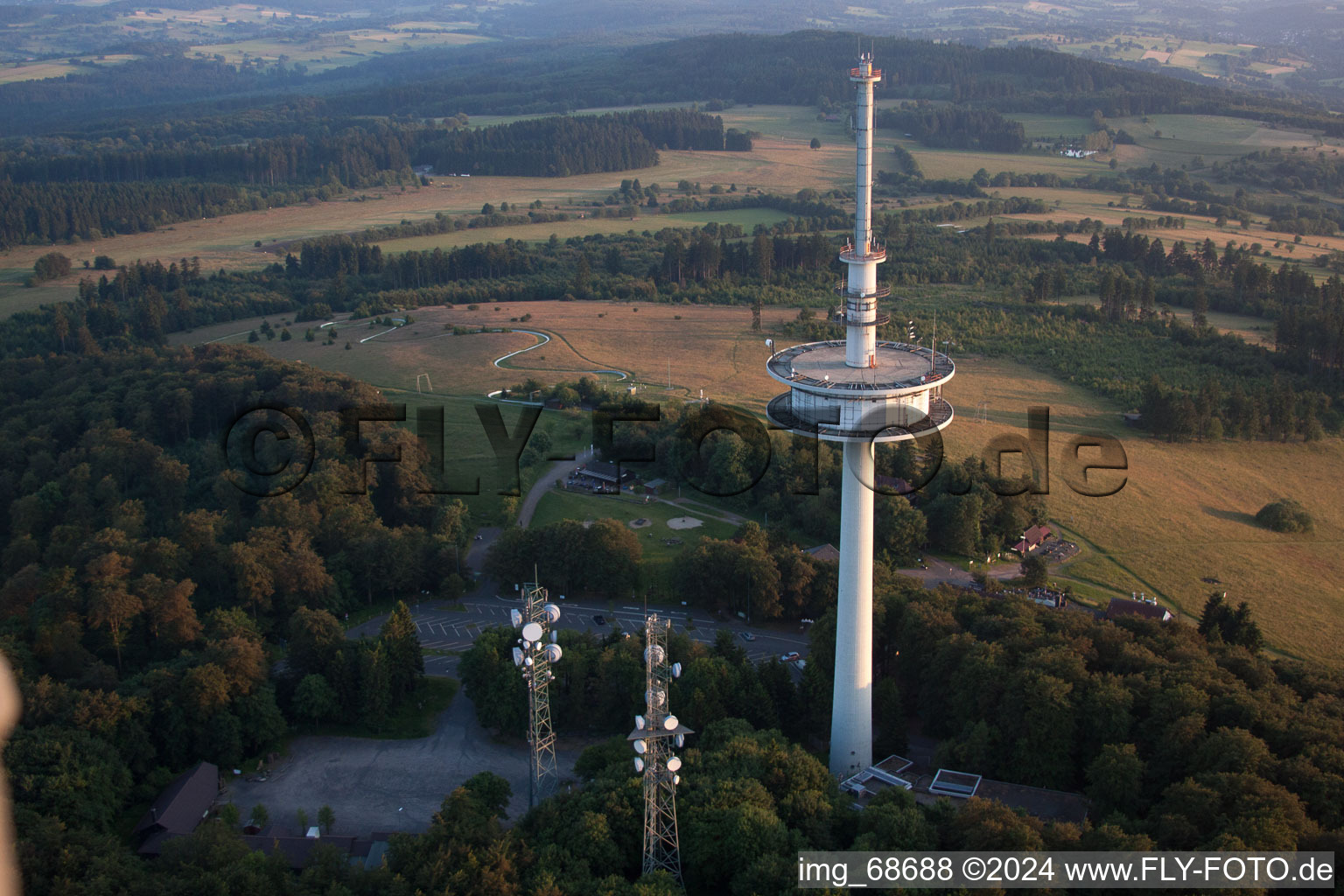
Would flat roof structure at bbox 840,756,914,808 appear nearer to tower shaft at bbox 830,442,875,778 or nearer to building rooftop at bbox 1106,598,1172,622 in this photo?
tower shaft at bbox 830,442,875,778

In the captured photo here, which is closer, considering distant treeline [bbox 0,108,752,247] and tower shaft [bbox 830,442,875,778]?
tower shaft [bbox 830,442,875,778]

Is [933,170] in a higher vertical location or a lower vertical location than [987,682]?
higher

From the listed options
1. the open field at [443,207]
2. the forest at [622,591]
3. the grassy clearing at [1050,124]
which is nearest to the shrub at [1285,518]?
the forest at [622,591]

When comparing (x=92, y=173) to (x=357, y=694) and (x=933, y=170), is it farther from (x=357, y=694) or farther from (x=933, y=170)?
(x=357, y=694)

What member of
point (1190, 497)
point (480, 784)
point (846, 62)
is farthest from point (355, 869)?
point (846, 62)

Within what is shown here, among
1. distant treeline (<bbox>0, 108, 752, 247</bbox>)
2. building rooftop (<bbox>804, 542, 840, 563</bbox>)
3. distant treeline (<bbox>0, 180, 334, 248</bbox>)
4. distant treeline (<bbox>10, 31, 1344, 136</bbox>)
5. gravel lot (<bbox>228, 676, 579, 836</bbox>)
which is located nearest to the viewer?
gravel lot (<bbox>228, 676, 579, 836</bbox>)

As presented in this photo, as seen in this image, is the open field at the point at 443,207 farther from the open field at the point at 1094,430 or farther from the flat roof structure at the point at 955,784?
the flat roof structure at the point at 955,784

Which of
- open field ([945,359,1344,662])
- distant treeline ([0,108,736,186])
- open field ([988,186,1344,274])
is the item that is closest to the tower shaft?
open field ([945,359,1344,662])
